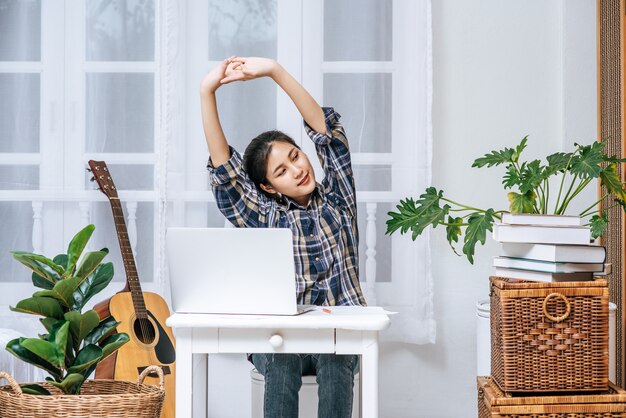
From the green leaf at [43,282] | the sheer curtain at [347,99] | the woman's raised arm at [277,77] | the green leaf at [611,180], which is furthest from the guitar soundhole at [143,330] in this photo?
the green leaf at [611,180]

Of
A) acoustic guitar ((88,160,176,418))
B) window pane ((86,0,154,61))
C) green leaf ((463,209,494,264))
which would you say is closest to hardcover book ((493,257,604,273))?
green leaf ((463,209,494,264))

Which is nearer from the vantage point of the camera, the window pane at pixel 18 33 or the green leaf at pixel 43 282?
the green leaf at pixel 43 282

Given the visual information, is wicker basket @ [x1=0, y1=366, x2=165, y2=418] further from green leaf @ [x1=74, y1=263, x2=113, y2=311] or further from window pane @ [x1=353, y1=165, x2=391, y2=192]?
window pane @ [x1=353, y1=165, x2=391, y2=192]

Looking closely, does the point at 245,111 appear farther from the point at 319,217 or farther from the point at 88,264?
the point at 88,264

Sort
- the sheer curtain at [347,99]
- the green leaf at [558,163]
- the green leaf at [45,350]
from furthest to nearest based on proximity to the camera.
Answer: the sheer curtain at [347,99], the green leaf at [558,163], the green leaf at [45,350]

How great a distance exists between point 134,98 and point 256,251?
1.35 m

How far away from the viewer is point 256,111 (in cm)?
288

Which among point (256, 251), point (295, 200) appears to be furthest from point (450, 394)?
point (256, 251)

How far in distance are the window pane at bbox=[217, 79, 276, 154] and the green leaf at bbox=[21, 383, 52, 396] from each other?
1286 mm

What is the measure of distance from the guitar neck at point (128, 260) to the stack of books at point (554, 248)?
3.94ft

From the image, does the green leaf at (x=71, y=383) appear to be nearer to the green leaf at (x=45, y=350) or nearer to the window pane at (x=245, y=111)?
the green leaf at (x=45, y=350)

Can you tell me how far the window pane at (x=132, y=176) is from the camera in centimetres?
288

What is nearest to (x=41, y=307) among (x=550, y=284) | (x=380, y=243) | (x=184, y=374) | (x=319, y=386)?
(x=184, y=374)

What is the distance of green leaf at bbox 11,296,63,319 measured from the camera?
175 centimetres
